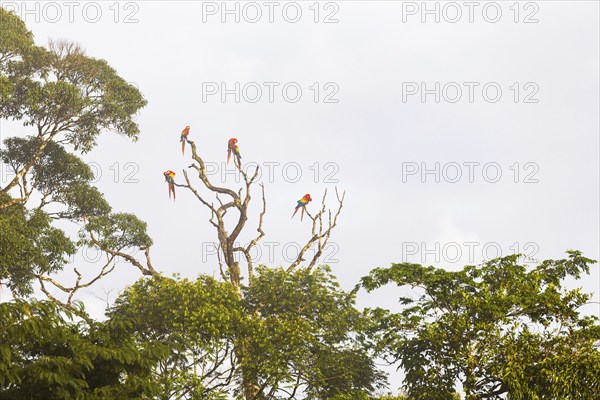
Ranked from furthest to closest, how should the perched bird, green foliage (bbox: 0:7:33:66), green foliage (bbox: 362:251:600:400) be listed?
the perched bird → green foliage (bbox: 0:7:33:66) → green foliage (bbox: 362:251:600:400)

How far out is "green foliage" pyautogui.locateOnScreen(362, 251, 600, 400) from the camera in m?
20.2

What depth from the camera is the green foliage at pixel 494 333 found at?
20.2 metres

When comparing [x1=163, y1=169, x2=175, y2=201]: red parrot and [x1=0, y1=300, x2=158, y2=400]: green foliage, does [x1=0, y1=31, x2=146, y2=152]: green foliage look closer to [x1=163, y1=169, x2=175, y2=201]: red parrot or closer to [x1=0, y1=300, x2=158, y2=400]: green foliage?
[x1=163, y1=169, x2=175, y2=201]: red parrot

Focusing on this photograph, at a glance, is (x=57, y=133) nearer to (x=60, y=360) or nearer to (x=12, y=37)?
(x=12, y=37)

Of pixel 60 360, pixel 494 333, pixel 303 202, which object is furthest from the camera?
pixel 303 202

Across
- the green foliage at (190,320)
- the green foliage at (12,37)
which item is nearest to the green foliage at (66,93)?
the green foliage at (12,37)

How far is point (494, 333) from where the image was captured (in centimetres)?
2125

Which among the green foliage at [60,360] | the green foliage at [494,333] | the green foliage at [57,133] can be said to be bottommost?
the green foliage at [60,360]

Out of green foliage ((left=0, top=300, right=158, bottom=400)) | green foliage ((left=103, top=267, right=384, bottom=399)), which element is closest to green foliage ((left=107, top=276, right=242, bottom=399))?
green foliage ((left=103, top=267, right=384, bottom=399))

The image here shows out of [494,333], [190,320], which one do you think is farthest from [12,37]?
[494,333]

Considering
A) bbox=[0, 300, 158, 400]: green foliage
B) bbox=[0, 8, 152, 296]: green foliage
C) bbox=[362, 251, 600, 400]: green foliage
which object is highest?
bbox=[0, 8, 152, 296]: green foliage

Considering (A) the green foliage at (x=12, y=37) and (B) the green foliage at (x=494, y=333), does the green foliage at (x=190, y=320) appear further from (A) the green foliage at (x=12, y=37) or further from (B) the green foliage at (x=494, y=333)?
(A) the green foliage at (x=12, y=37)

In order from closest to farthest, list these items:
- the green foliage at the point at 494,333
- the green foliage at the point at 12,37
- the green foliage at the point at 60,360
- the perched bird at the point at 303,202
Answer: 1. the green foliage at the point at 60,360
2. the green foliage at the point at 494,333
3. the green foliage at the point at 12,37
4. the perched bird at the point at 303,202

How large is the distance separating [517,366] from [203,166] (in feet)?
57.4
